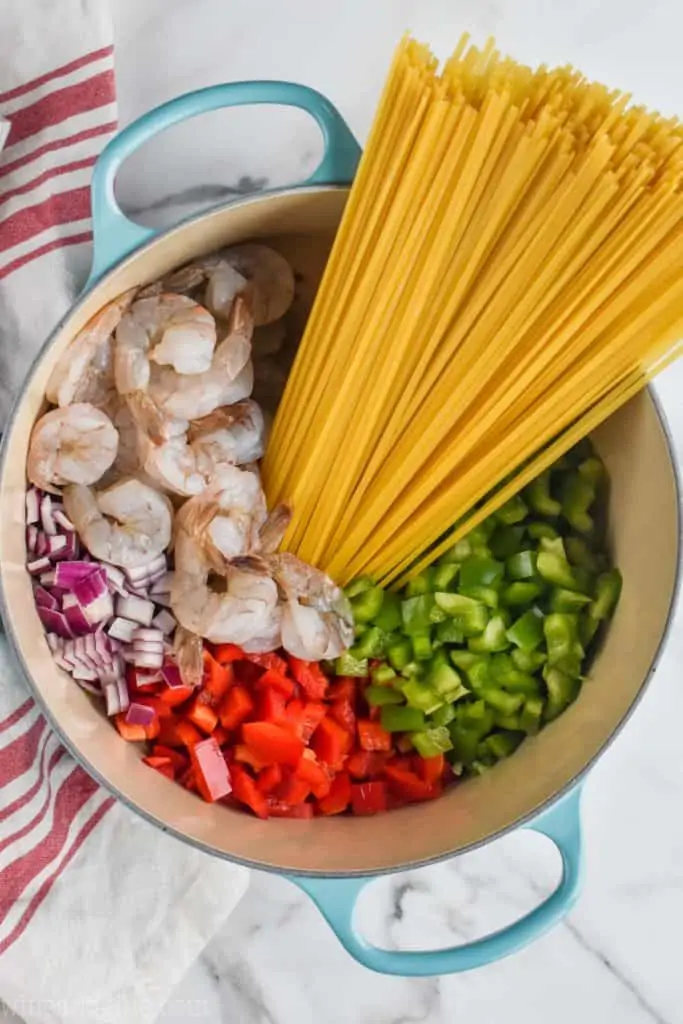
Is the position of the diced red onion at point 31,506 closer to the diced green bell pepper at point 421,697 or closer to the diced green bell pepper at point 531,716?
the diced green bell pepper at point 421,697

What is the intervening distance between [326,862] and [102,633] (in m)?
0.27

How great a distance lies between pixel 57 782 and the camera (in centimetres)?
97

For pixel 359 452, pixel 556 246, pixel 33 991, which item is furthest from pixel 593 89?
pixel 33 991

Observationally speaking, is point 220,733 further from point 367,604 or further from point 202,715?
point 367,604

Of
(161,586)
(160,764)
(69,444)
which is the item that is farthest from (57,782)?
(69,444)

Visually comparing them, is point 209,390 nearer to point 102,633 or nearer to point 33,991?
point 102,633

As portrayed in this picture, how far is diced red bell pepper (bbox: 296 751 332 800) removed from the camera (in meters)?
1.00

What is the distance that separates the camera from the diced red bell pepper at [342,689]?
1.03m

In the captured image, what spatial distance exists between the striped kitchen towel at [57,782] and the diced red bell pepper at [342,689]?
0.19m

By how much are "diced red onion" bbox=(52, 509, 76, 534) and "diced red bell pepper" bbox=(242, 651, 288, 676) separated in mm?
193

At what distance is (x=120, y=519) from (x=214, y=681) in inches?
6.6

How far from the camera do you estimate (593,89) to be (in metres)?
0.74

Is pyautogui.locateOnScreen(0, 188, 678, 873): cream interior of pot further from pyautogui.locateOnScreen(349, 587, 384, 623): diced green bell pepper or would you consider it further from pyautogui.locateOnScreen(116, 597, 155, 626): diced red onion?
pyautogui.locateOnScreen(349, 587, 384, 623): diced green bell pepper

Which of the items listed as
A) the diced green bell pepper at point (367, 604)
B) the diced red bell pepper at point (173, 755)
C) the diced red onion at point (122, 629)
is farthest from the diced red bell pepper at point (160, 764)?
the diced green bell pepper at point (367, 604)
